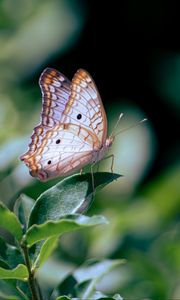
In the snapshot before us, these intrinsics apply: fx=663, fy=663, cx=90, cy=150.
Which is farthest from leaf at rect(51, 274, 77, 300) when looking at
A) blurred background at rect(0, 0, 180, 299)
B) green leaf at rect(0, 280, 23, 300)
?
blurred background at rect(0, 0, 180, 299)

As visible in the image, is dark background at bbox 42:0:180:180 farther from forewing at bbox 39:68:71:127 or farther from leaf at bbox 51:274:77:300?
leaf at bbox 51:274:77:300

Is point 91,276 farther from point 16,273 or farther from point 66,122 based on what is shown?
point 66,122

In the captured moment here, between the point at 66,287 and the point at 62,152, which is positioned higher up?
the point at 62,152

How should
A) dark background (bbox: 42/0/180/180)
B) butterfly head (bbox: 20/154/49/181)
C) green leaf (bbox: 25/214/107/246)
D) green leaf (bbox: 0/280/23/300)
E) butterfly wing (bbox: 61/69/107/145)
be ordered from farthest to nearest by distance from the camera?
dark background (bbox: 42/0/180/180), butterfly wing (bbox: 61/69/107/145), butterfly head (bbox: 20/154/49/181), green leaf (bbox: 0/280/23/300), green leaf (bbox: 25/214/107/246)

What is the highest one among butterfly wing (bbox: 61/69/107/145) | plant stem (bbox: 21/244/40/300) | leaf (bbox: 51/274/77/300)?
butterfly wing (bbox: 61/69/107/145)

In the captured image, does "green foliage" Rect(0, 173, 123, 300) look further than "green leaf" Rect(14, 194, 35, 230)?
No

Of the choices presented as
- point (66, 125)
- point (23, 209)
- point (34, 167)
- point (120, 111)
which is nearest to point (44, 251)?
point (23, 209)
